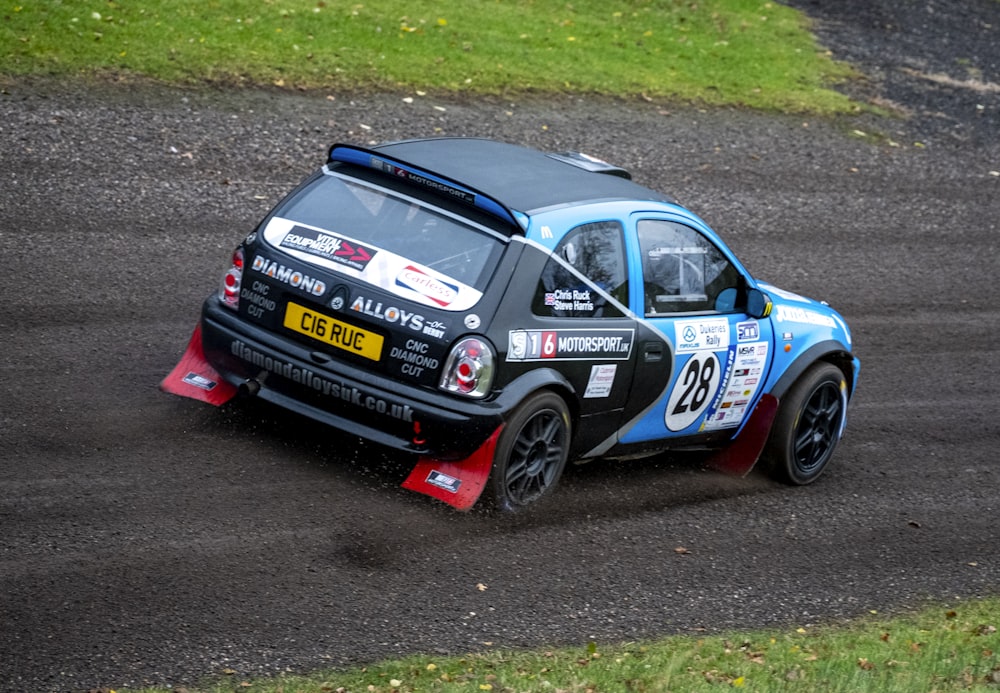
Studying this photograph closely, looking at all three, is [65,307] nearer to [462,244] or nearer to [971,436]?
[462,244]

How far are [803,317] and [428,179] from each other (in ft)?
9.43

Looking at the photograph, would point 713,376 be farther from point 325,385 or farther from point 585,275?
point 325,385

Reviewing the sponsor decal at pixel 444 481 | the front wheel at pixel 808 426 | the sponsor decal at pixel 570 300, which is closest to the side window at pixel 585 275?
the sponsor decal at pixel 570 300

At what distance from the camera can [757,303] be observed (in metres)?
7.97

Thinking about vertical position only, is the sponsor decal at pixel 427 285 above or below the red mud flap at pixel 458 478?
above

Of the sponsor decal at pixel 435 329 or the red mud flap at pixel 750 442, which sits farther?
the red mud flap at pixel 750 442

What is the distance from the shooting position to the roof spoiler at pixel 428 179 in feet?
22.5

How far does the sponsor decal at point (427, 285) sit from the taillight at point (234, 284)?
40.3 inches

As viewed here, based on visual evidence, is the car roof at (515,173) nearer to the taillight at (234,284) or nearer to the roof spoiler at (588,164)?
the roof spoiler at (588,164)

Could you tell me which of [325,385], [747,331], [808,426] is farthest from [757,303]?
[325,385]

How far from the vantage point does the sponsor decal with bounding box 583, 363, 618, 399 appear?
7.18 metres

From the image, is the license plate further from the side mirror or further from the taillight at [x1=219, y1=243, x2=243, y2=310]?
the side mirror

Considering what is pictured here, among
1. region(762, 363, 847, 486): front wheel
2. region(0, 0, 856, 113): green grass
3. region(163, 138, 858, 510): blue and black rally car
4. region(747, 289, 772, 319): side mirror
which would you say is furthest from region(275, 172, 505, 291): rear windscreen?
region(0, 0, 856, 113): green grass

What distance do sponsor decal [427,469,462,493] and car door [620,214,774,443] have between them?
1.30 metres
